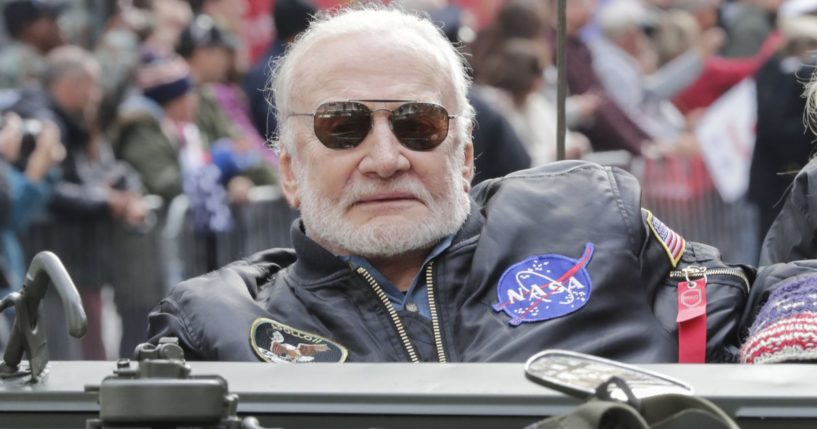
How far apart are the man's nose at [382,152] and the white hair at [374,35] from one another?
0.20m

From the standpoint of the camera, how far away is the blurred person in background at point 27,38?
8.09m

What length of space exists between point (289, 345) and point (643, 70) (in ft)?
22.4

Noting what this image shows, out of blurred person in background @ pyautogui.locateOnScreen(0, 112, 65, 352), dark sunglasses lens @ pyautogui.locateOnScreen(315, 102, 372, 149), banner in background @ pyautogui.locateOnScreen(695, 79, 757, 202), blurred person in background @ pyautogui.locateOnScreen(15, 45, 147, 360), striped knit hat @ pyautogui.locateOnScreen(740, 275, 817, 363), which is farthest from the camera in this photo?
banner in background @ pyautogui.locateOnScreen(695, 79, 757, 202)

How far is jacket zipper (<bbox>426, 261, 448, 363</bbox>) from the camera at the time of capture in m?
3.37

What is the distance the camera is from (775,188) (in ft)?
28.1

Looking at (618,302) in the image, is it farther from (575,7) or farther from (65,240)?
(575,7)

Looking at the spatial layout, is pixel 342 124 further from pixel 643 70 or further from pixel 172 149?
pixel 643 70

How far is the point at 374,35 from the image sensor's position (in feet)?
12.3

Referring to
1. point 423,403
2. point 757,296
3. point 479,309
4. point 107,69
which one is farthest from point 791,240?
point 107,69

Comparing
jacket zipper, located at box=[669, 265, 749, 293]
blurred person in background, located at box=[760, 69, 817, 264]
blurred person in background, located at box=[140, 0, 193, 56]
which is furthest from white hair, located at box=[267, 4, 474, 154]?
blurred person in background, located at box=[140, 0, 193, 56]

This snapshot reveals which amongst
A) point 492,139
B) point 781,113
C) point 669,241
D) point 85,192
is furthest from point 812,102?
point 781,113

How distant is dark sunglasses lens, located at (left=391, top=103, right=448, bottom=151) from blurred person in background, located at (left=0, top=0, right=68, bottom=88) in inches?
186

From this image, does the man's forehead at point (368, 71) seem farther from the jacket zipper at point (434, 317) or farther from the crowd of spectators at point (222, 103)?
the crowd of spectators at point (222, 103)

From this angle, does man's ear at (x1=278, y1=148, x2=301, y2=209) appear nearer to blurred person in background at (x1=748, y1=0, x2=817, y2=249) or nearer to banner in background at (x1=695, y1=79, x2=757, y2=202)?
blurred person in background at (x1=748, y1=0, x2=817, y2=249)
